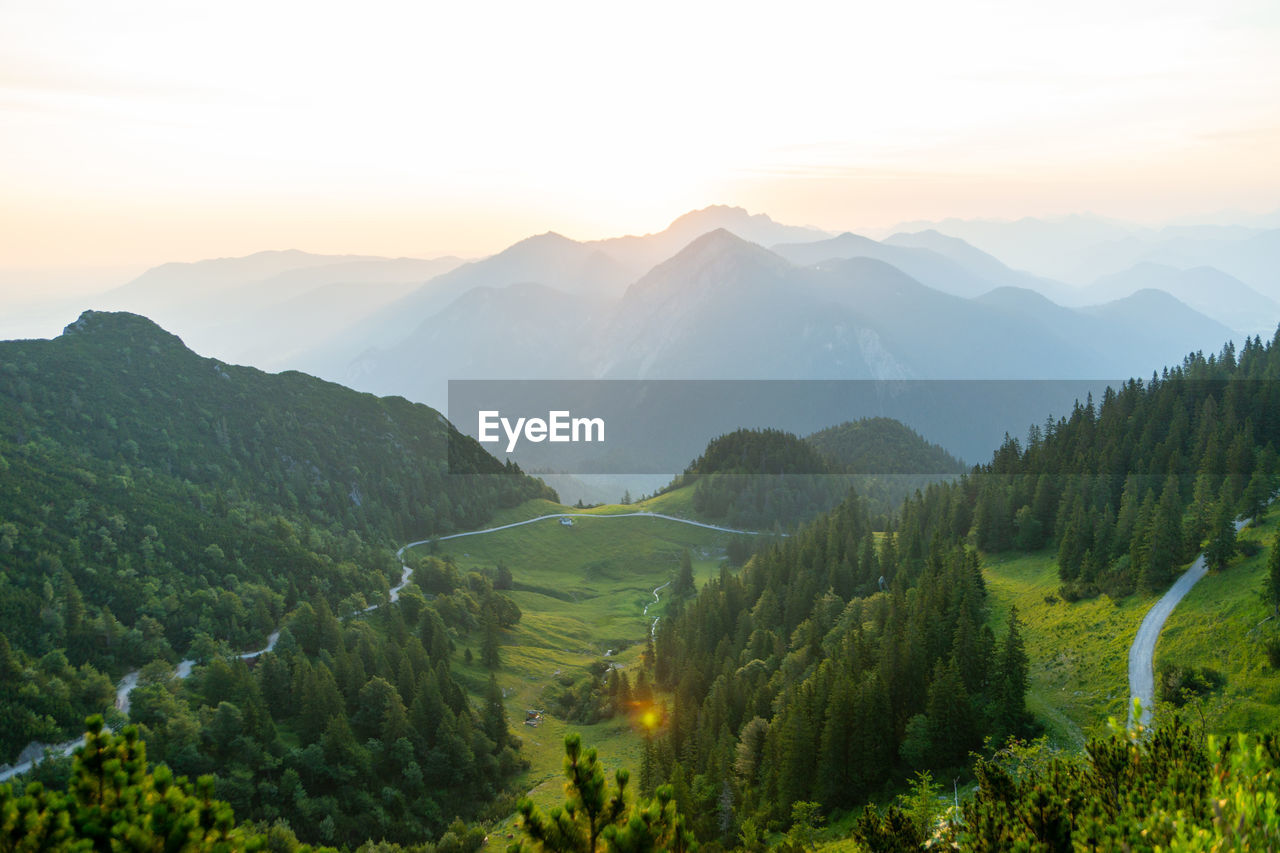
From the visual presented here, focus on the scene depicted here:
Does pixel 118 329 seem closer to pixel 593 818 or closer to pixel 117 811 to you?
pixel 117 811

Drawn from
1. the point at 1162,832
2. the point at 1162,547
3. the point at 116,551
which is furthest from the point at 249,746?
the point at 1162,547

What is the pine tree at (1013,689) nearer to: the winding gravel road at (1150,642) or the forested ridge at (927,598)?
the forested ridge at (927,598)

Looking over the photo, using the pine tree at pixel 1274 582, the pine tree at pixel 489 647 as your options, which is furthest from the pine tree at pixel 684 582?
the pine tree at pixel 1274 582

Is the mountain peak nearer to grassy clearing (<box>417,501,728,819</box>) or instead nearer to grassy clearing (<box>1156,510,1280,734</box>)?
grassy clearing (<box>417,501,728,819</box>)

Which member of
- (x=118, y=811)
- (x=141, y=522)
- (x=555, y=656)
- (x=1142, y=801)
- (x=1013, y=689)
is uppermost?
(x=118, y=811)

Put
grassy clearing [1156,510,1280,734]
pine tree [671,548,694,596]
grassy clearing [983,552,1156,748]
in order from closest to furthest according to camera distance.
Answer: grassy clearing [1156,510,1280,734]
grassy clearing [983,552,1156,748]
pine tree [671,548,694,596]

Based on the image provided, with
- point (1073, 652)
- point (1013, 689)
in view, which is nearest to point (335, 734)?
point (1013, 689)

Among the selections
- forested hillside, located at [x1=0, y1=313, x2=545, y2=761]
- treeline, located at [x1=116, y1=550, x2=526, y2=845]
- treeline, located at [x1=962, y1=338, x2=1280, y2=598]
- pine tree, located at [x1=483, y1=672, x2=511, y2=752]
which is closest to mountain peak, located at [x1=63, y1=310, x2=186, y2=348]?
forested hillside, located at [x1=0, y1=313, x2=545, y2=761]
